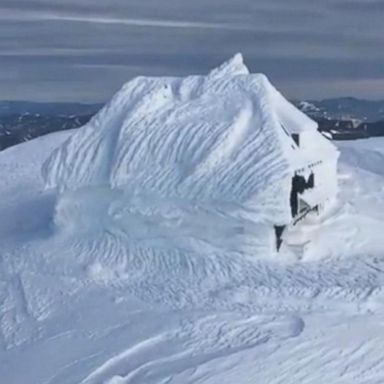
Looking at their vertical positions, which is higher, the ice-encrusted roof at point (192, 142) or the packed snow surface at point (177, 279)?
the ice-encrusted roof at point (192, 142)

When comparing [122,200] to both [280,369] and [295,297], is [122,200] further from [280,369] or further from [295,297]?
[280,369]

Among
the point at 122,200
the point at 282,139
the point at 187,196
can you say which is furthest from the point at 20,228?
the point at 282,139

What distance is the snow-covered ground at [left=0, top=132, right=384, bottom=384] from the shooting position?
17.7 ft

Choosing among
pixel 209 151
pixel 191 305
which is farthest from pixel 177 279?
pixel 209 151

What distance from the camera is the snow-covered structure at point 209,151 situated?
6.43 meters

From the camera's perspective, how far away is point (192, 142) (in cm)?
670

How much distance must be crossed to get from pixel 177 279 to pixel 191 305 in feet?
1.17

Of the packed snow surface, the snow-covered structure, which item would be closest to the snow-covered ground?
the packed snow surface

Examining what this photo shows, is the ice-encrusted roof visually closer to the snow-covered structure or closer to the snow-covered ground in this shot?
the snow-covered structure

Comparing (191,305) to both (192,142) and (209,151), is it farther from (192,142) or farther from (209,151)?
(192,142)

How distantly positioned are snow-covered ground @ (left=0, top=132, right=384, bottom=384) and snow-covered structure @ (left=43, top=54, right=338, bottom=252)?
0.22m

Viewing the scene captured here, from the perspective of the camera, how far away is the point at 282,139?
662cm

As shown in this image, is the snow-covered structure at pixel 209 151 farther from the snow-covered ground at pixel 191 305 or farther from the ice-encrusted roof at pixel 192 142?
the snow-covered ground at pixel 191 305

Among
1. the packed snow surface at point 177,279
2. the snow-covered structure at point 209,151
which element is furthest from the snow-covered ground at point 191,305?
the snow-covered structure at point 209,151
